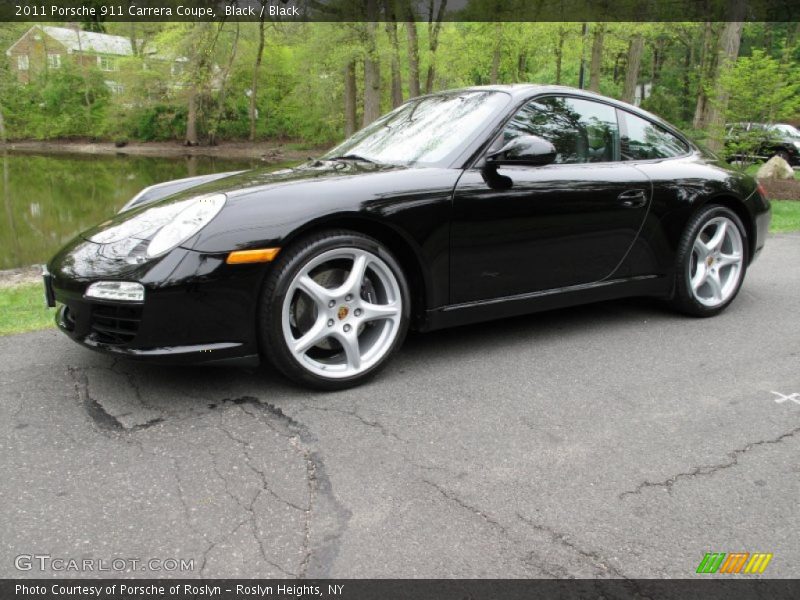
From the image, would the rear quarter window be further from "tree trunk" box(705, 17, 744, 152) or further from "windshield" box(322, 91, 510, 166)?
"tree trunk" box(705, 17, 744, 152)

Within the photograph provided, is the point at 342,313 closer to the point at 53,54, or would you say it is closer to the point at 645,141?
the point at 645,141

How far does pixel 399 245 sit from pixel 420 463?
3.88 feet

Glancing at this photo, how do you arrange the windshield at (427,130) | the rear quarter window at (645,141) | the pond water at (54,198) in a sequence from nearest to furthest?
the windshield at (427,130) < the rear quarter window at (645,141) < the pond water at (54,198)

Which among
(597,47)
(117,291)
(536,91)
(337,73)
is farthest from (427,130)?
(337,73)

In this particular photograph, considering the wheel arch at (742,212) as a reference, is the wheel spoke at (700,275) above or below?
below

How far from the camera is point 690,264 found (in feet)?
14.2

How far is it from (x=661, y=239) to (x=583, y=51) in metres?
23.1

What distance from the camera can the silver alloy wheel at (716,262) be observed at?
14.5 ft

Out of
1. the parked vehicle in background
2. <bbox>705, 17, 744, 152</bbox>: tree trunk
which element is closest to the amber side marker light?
the parked vehicle in background

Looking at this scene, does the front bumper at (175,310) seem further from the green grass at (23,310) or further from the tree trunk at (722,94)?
the tree trunk at (722,94)

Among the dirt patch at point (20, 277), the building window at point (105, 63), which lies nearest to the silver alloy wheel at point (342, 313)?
the dirt patch at point (20, 277)

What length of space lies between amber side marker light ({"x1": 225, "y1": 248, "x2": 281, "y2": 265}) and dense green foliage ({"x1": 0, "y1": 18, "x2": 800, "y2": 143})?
1272 cm

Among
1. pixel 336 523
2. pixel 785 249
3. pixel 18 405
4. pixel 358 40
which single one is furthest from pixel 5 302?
pixel 358 40

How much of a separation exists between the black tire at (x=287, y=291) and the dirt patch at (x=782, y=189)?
40.8 ft
